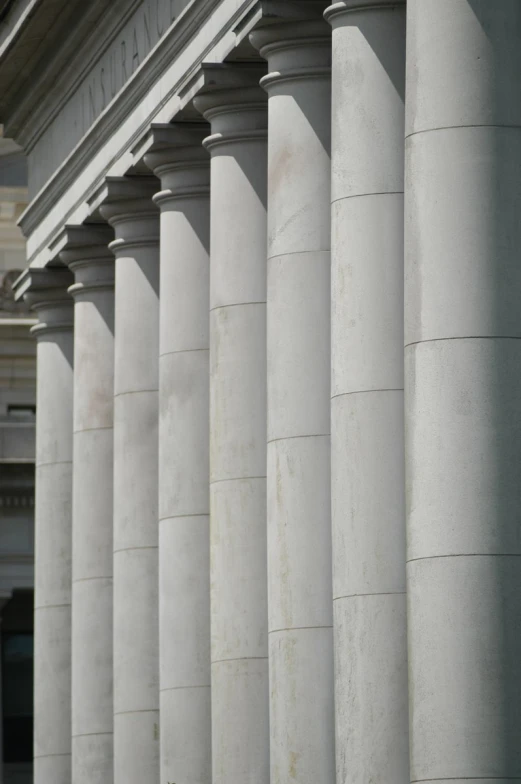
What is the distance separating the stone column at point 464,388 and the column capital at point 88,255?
167ft

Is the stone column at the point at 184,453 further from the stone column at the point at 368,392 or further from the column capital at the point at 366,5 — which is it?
the column capital at the point at 366,5

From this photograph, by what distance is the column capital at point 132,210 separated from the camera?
10312 centimetres

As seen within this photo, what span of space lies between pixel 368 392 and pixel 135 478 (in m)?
36.2

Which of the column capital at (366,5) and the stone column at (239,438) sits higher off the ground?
the column capital at (366,5)

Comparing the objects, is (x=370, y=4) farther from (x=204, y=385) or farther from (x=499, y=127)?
(x=204, y=385)

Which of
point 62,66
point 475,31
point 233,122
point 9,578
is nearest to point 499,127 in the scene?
point 475,31

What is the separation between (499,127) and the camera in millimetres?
60719

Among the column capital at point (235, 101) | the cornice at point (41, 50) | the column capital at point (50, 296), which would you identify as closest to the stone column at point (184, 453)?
the column capital at point (235, 101)

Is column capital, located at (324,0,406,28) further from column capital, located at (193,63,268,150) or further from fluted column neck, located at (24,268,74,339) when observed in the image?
fluted column neck, located at (24,268,74,339)

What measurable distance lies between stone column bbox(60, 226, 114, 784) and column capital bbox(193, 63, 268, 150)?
25.9m

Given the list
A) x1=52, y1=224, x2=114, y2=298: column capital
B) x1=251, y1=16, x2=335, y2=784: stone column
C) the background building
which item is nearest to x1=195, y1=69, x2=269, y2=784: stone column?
x1=251, y1=16, x2=335, y2=784: stone column

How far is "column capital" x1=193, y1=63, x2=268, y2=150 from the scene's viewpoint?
3376 inches

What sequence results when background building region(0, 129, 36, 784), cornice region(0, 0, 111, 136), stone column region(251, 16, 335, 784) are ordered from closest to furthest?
1. stone column region(251, 16, 335, 784)
2. cornice region(0, 0, 111, 136)
3. background building region(0, 129, 36, 784)

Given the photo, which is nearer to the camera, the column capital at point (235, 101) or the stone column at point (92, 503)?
the column capital at point (235, 101)
